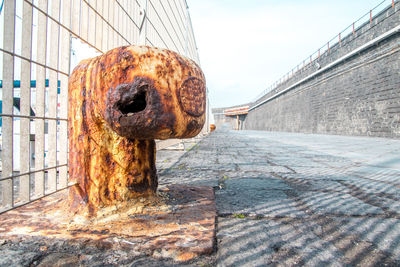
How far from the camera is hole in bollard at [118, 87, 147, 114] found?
38.3 inches

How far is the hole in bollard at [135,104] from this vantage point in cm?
97

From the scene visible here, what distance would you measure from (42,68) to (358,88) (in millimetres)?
13749

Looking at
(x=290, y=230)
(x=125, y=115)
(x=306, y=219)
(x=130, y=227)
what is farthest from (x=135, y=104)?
(x=306, y=219)

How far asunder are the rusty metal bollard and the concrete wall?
1121 cm

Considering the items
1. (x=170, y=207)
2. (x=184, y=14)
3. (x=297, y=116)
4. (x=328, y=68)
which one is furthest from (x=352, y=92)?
(x=170, y=207)

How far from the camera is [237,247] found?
92 cm

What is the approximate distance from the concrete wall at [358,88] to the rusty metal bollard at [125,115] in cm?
1121

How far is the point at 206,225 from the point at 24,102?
1.24 m

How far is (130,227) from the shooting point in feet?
3.46

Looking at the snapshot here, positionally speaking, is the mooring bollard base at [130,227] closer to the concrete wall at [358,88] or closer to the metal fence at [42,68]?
the metal fence at [42,68]

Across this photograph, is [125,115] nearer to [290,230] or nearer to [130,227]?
[130,227]

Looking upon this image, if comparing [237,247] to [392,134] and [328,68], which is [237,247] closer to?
[392,134]

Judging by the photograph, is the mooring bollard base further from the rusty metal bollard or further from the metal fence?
the metal fence

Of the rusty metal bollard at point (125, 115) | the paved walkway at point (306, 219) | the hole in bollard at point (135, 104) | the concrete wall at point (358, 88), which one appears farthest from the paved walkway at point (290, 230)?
the concrete wall at point (358, 88)
